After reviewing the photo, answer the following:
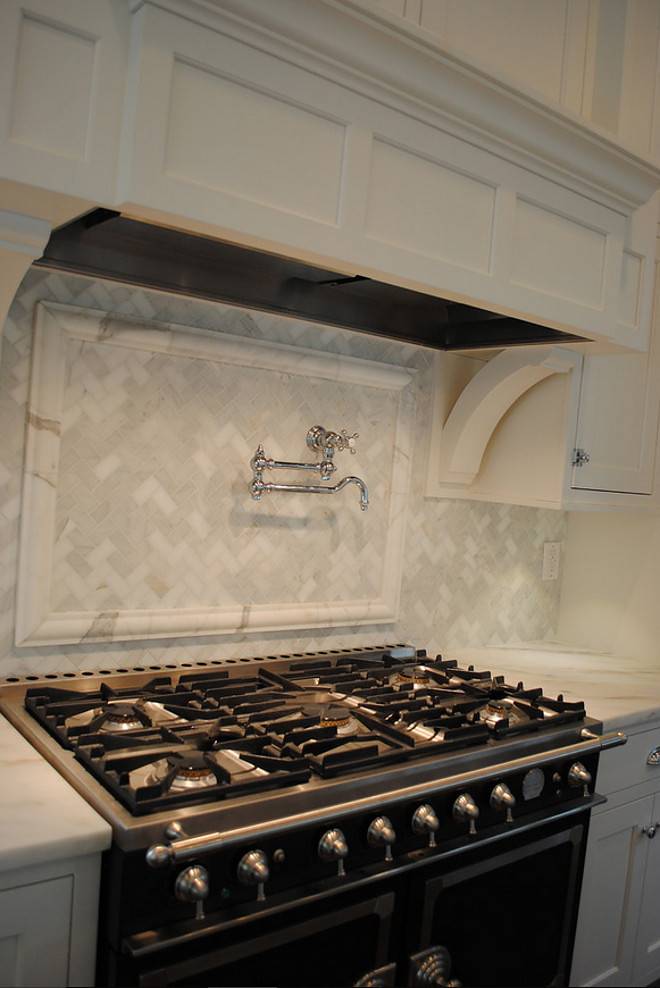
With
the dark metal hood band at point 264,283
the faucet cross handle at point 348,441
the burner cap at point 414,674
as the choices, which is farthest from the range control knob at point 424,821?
the dark metal hood band at point 264,283

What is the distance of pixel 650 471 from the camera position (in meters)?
2.82

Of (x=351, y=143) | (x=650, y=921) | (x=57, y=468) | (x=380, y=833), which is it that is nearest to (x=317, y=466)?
(x=57, y=468)

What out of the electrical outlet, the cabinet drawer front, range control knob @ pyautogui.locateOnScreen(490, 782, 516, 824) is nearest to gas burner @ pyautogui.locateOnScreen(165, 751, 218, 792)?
range control knob @ pyautogui.locateOnScreen(490, 782, 516, 824)

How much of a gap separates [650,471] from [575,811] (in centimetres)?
125

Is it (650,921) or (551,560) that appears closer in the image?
(650,921)

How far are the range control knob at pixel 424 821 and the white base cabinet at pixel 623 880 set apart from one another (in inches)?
29.4

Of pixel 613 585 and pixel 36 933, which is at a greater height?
pixel 613 585

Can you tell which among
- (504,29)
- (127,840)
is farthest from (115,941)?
(504,29)

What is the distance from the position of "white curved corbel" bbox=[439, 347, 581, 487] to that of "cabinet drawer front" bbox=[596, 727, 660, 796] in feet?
2.96

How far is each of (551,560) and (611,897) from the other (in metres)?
1.21

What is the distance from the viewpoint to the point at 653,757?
2.36m

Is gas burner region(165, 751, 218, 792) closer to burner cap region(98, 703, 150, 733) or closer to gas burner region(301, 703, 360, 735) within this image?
burner cap region(98, 703, 150, 733)

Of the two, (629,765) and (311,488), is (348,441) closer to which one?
(311,488)

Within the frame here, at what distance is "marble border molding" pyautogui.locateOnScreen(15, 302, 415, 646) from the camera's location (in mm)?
1837
